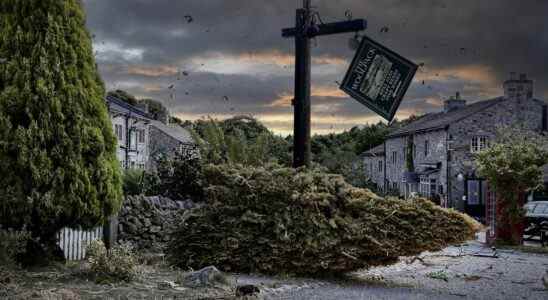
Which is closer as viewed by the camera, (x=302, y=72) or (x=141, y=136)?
(x=302, y=72)

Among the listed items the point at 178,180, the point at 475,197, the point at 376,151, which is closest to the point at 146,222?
the point at 178,180

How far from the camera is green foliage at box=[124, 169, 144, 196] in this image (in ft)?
54.0

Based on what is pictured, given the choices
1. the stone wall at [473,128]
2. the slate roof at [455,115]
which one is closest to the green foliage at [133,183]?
the slate roof at [455,115]

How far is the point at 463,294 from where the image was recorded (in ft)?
31.9

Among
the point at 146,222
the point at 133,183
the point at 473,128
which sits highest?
the point at 473,128

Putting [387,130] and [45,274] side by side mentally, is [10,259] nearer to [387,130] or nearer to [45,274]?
[45,274]

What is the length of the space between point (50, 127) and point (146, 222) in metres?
5.19

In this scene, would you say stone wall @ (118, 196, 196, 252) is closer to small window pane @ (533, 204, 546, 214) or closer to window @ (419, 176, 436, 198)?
small window pane @ (533, 204, 546, 214)

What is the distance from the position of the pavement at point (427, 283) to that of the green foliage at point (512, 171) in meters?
5.70

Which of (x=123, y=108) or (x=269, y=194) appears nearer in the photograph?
(x=269, y=194)

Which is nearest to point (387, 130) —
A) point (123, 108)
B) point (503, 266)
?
point (123, 108)

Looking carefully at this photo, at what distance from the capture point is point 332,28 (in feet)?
35.0

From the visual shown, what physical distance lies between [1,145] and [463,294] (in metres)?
6.90

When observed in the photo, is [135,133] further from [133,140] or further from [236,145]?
[236,145]
